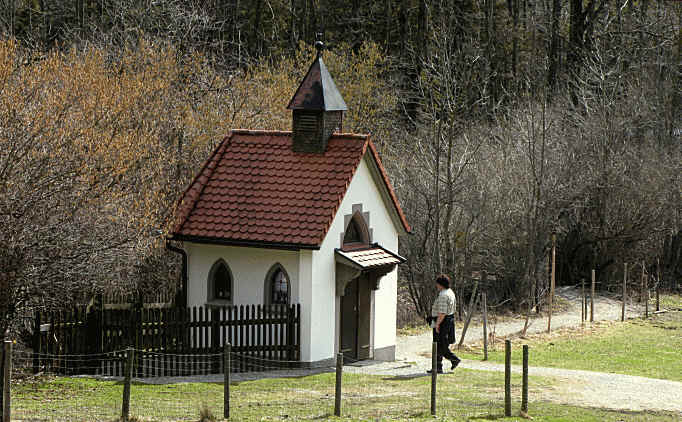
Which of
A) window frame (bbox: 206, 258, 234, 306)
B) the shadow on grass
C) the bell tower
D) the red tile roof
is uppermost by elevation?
the bell tower

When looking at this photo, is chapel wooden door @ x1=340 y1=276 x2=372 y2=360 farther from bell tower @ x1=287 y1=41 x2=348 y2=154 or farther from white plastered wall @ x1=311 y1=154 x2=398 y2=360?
bell tower @ x1=287 y1=41 x2=348 y2=154

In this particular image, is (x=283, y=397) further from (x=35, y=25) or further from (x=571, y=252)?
(x=35, y=25)

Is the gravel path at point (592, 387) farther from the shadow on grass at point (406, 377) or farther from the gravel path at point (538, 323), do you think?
the gravel path at point (538, 323)

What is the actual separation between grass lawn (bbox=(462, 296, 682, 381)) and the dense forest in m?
2.63

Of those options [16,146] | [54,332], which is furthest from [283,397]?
[16,146]

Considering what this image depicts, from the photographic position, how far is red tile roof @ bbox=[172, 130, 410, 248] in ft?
67.4

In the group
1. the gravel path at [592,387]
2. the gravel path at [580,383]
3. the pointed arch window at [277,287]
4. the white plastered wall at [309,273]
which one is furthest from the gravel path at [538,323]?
the pointed arch window at [277,287]

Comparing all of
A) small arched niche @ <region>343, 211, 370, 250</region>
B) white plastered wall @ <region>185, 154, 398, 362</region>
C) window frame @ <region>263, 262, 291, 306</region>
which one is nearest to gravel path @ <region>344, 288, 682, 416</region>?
white plastered wall @ <region>185, 154, 398, 362</region>

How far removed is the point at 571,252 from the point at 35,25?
Answer: 24965 mm

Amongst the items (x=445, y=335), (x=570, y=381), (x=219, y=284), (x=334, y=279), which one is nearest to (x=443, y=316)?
(x=445, y=335)

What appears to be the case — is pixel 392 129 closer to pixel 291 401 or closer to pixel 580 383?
pixel 580 383

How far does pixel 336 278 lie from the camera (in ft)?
68.9

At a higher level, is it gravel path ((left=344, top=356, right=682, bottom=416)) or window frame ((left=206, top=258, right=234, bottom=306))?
Result: window frame ((left=206, top=258, right=234, bottom=306))

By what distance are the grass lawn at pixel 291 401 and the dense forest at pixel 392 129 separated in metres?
2.52
